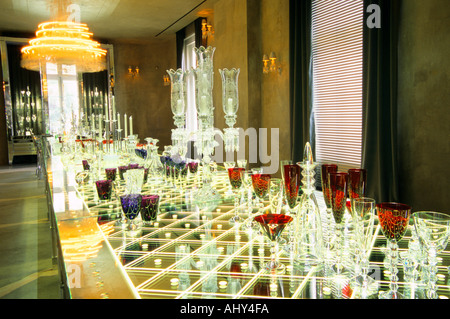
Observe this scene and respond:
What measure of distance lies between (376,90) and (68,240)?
13.0ft

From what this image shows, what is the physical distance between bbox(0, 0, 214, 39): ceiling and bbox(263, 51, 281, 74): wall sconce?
2.37 metres

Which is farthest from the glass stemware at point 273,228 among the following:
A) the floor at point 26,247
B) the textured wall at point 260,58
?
the textured wall at point 260,58

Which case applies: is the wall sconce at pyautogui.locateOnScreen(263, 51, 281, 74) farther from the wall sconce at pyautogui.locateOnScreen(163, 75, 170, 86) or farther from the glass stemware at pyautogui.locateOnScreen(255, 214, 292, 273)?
the glass stemware at pyautogui.locateOnScreen(255, 214, 292, 273)

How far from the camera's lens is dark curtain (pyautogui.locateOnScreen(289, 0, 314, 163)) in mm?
5508

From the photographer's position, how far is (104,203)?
1.89m

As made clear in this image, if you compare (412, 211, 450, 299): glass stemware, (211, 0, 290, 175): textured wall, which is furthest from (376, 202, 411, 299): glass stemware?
(211, 0, 290, 175): textured wall

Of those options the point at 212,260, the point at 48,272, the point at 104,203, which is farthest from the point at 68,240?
the point at 48,272

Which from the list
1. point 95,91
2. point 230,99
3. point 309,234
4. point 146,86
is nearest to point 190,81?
point 146,86

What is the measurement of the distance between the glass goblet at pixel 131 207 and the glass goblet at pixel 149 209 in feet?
0.12

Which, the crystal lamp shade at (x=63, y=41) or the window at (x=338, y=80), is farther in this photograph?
the crystal lamp shade at (x=63, y=41)

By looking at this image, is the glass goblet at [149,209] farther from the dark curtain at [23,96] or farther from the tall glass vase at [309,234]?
the dark curtain at [23,96]

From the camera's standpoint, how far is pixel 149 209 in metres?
1.55

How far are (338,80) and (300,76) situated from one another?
0.69 meters

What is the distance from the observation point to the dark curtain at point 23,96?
1054cm
